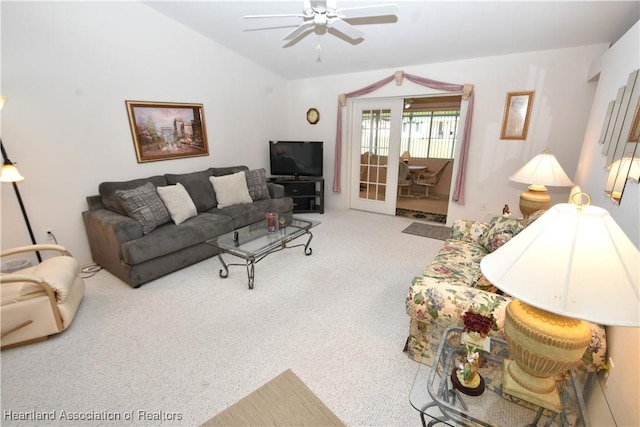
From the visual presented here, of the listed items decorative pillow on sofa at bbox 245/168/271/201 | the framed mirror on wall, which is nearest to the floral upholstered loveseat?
the framed mirror on wall

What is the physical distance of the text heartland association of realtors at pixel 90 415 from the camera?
1489mm

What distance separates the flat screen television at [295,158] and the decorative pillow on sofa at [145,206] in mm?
2272

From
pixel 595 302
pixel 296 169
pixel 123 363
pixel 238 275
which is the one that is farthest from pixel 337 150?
pixel 595 302

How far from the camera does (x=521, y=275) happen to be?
0.91 metres

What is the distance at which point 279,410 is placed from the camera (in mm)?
1035

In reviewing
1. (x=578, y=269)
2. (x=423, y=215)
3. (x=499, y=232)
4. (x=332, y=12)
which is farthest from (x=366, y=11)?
(x=423, y=215)

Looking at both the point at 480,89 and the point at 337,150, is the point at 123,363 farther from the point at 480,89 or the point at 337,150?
the point at 480,89

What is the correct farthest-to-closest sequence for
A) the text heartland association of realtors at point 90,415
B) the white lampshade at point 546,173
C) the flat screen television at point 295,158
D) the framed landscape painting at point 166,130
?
the flat screen television at point 295,158
the framed landscape painting at point 166,130
the white lampshade at point 546,173
the text heartland association of realtors at point 90,415

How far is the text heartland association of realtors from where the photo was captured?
4.89 ft

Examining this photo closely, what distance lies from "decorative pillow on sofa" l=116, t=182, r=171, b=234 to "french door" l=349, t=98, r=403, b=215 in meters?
3.25

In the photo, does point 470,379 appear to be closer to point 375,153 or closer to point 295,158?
point 375,153

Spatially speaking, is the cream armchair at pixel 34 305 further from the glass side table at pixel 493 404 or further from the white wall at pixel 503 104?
the white wall at pixel 503 104

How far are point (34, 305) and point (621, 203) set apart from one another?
3730 mm

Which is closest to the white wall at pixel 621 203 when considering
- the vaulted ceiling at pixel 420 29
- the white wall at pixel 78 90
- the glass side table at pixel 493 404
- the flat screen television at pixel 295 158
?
the glass side table at pixel 493 404
